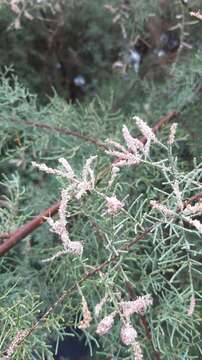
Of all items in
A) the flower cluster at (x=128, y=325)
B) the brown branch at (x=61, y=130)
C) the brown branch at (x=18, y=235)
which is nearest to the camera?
the flower cluster at (x=128, y=325)

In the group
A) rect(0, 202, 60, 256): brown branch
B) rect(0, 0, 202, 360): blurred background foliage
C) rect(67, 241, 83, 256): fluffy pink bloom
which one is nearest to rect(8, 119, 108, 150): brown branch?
rect(0, 0, 202, 360): blurred background foliage

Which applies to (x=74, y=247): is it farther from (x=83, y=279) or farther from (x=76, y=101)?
(x=76, y=101)

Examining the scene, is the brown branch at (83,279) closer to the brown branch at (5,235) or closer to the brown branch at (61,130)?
the brown branch at (5,235)

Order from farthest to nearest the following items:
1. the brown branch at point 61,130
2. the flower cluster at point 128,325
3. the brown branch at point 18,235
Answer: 1. the brown branch at point 61,130
2. the brown branch at point 18,235
3. the flower cluster at point 128,325

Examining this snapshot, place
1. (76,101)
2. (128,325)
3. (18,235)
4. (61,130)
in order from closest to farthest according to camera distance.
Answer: (128,325) → (18,235) → (61,130) → (76,101)

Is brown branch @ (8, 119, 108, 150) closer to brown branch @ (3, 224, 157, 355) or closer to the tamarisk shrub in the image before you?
the tamarisk shrub

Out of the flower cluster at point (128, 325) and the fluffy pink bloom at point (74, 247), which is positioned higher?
the fluffy pink bloom at point (74, 247)

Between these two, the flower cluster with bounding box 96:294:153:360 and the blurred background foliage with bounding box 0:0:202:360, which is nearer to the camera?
the flower cluster with bounding box 96:294:153:360

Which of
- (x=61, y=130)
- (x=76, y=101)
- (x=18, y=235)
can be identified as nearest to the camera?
(x=18, y=235)

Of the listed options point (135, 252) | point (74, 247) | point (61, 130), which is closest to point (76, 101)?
point (61, 130)

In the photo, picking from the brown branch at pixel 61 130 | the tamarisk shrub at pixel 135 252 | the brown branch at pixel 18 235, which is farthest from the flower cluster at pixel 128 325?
the brown branch at pixel 61 130

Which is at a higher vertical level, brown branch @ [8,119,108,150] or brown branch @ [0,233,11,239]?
brown branch @ [8,119,108,150]

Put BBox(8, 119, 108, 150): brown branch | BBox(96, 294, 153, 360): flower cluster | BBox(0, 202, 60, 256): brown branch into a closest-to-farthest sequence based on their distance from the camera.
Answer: BBox(96, 294, 153, 360): flower cluster, BBox(0, 202, 60, 256): brown branch, BBox(8, 119, 108, 150): brown branch

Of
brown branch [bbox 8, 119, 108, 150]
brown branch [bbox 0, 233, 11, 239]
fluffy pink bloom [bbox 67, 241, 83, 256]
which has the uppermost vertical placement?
fluffy pink bloom [bbox 67, 241, 83, 256]
